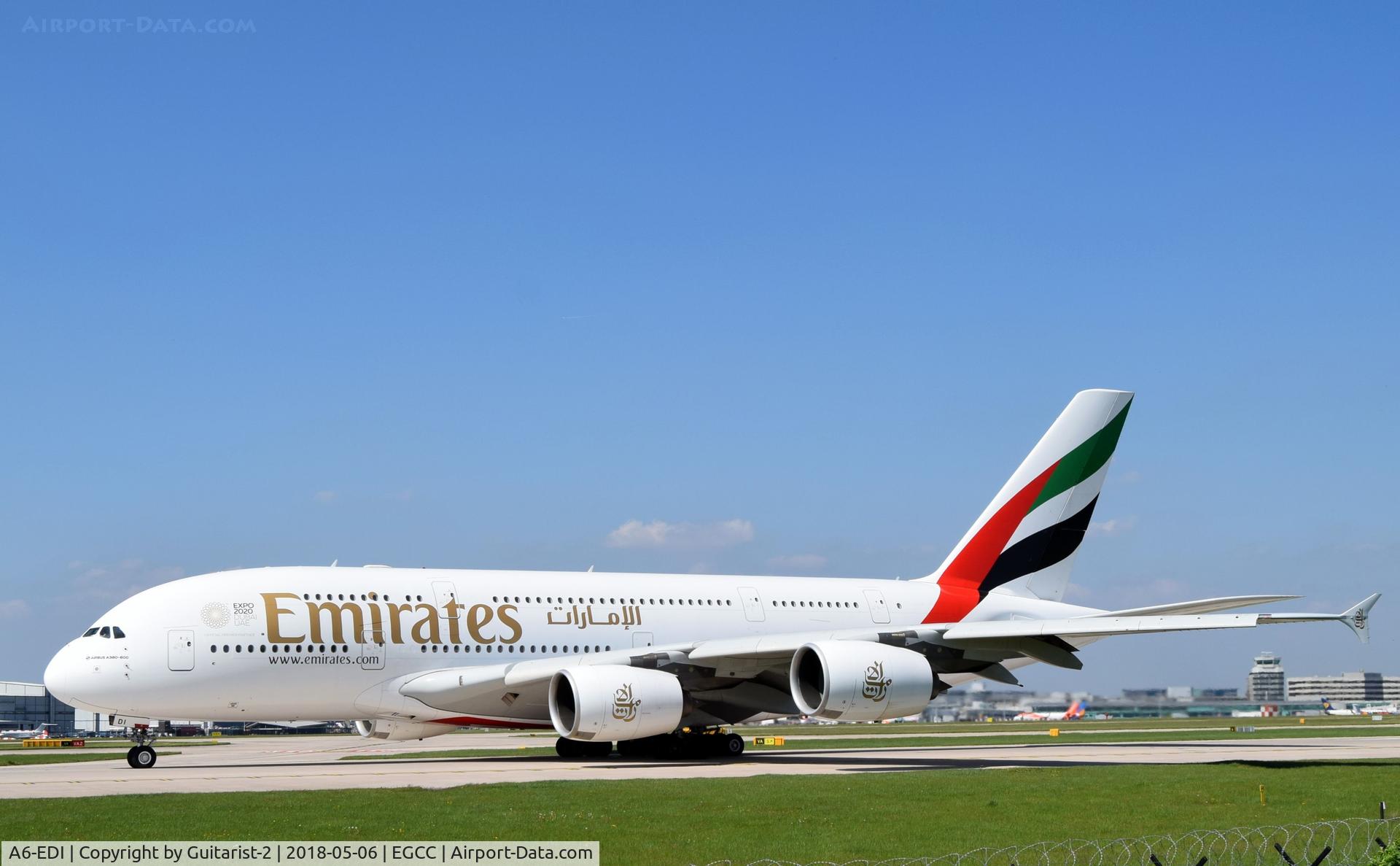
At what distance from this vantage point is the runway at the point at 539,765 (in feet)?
82.1

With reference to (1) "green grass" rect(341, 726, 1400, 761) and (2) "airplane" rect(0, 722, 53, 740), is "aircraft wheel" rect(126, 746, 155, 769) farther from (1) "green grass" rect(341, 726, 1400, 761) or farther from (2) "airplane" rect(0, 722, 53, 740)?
(2) "airplane" rect(0, 722, 53, 740)

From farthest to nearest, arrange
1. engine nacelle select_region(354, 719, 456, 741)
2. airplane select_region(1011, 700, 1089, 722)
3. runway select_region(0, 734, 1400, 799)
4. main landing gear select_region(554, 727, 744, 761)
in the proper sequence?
airplane select_region(1011, 700, 1089, 722), main landing gear select_region(554, 727, 744, 761), engine nacelle select_region(354, 719, 456, 741), runway select_region(0, 734, 1400, 799)

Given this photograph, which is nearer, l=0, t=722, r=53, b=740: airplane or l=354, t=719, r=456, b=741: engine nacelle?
l=354, t=719, r=456, b=741: engine nacelle

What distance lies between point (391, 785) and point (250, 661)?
24.2ft

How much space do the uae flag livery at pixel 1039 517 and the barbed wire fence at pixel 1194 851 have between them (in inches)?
840

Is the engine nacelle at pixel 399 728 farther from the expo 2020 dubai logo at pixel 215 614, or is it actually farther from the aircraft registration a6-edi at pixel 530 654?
the expo 2020 dubai logo at pixel 215 614

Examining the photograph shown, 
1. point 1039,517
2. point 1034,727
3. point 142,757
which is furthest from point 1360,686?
point 142,757

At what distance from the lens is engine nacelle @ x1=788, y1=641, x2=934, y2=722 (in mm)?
28547

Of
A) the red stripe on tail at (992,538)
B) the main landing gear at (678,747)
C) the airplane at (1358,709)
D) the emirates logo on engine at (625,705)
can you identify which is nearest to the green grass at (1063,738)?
the red stripe on tail at (992,538)

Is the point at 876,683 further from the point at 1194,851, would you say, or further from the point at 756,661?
the point at 1194,851

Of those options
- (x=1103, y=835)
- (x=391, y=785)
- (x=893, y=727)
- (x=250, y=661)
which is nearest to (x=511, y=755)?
(x=250, y=661)

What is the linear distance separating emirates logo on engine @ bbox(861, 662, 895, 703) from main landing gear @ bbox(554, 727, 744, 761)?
→ 17.2ft

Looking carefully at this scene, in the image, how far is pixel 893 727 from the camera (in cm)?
6188

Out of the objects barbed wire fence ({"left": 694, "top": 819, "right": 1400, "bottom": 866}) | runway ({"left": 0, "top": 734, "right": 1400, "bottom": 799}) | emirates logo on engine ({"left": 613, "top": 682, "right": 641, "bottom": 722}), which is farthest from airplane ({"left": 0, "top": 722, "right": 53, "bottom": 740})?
barbed wire fence ({"left": 694, "top": 819, "right": 1400, "bottom": 866})
